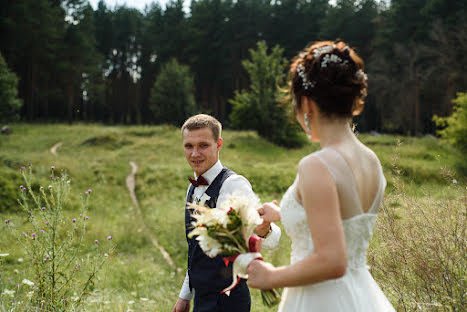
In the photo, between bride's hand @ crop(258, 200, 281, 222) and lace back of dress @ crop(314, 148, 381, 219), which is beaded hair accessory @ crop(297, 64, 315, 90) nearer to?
lace back of dress @ crop(314, 148, 381, 219)

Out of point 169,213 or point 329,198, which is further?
point 169,213

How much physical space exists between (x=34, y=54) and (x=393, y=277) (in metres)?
39.6

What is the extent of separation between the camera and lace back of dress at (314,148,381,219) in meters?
1.64

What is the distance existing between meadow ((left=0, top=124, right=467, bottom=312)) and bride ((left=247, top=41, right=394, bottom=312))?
1098mm

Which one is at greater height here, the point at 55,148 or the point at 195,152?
the point at 195,152

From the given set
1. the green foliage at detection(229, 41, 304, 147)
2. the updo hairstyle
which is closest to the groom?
the updo hairstyle

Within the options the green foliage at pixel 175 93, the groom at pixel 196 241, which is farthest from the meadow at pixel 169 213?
the green foliage at pixel 175 93

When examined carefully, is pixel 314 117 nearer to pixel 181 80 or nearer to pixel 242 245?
pixel 242 245

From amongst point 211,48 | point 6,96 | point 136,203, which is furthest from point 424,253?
point 211,48

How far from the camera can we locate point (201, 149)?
3.11 meters

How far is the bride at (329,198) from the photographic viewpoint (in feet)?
5.16

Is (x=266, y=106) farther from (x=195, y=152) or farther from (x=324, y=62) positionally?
(x=324, y=62)

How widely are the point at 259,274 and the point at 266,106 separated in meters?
28.1

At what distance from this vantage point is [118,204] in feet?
42.9
